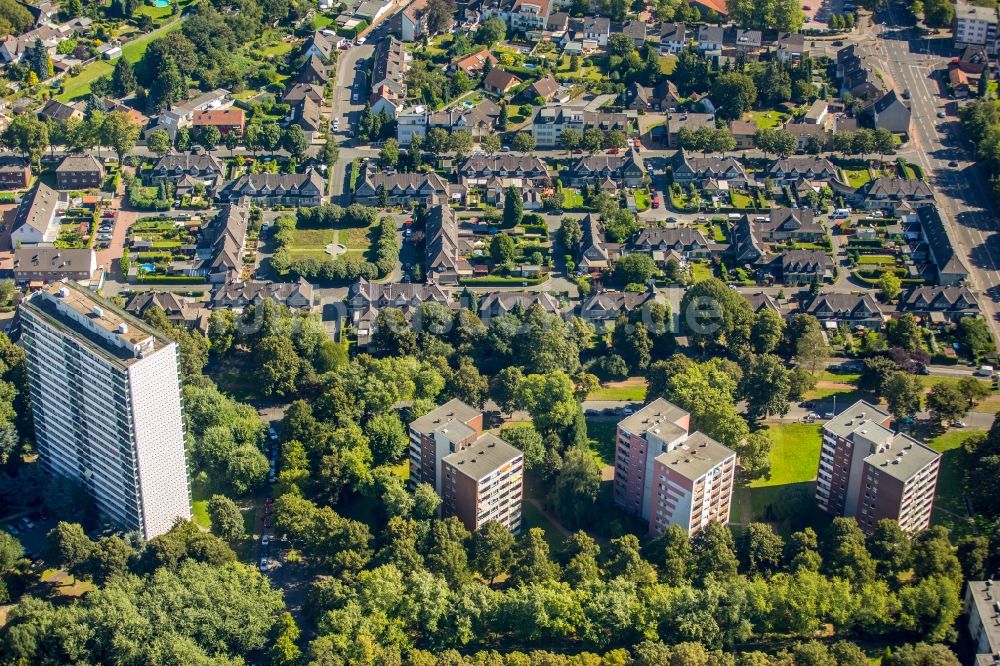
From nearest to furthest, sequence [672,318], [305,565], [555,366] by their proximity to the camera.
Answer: [305,565] < [555,366] < [672,318]

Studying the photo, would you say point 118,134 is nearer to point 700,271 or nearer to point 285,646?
point 700,271

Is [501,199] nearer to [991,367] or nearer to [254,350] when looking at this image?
[254,350]

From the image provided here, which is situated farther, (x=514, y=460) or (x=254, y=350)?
(x=254, y=350)

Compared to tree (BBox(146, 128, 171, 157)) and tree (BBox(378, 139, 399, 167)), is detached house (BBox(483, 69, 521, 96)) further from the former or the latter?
tree (BBox(146, 128, 171, 157))

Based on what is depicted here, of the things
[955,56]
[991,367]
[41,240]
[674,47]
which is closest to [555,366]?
[991,367]

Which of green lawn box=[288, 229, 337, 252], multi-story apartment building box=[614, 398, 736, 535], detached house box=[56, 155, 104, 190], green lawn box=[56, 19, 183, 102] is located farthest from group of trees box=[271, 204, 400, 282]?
green lawn box=[56, 19, 183, 102]

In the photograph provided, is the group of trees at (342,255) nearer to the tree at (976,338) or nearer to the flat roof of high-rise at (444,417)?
the flat roof of high-rise at (444,417)

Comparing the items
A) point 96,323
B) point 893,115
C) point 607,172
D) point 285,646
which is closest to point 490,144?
point 607,172
